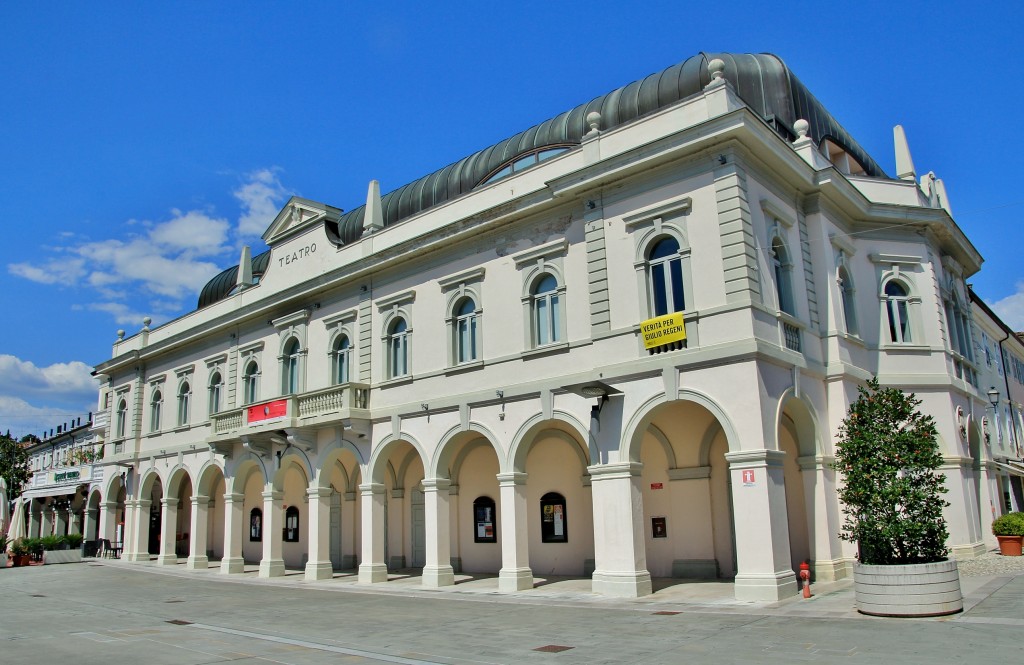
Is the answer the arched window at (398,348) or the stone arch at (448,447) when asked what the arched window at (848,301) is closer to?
the stone arch at (448,447)

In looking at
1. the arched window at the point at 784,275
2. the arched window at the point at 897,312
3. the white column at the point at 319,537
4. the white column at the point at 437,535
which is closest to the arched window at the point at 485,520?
the white column at the point at 437,535

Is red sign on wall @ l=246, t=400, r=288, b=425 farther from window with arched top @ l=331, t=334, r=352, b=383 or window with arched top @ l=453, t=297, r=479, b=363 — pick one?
window with arched top @ l=453, t=297, r=479, b=363

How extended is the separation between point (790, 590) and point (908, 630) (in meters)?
3.86

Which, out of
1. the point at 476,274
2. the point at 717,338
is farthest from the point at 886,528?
the point at 476,274

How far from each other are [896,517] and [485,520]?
12936 mm

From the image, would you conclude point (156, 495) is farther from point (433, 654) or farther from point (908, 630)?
point (908, 630)

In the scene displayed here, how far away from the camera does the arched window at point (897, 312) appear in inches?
842

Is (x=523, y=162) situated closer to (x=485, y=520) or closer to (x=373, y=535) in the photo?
(x=485, y=520)

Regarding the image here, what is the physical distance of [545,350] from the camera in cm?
1873

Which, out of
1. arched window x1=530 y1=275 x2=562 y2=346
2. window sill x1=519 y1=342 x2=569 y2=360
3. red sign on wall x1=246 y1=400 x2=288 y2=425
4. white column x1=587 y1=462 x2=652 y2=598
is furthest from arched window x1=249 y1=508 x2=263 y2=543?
white column x1=587 y1=462 x2=652 y2=598

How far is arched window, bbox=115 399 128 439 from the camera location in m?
36.1

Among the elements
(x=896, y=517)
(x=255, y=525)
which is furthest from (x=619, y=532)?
(x=255, y=525)

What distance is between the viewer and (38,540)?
3425cm

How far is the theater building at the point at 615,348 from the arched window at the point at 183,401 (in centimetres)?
370
